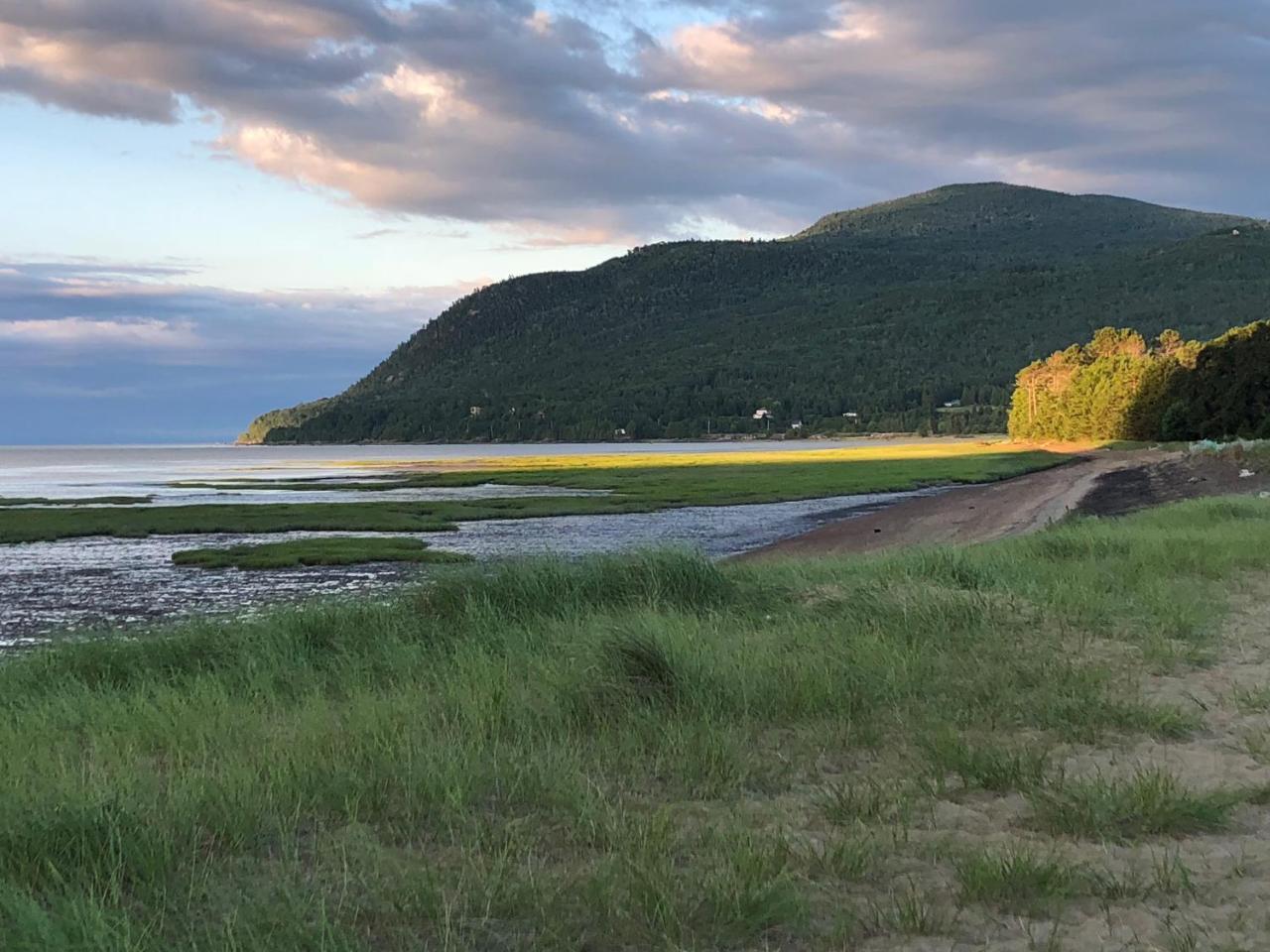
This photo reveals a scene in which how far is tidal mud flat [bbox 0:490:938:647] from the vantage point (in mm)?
21438

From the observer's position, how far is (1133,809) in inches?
213

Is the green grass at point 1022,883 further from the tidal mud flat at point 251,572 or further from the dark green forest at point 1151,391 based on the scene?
the dark green forest at point 1151,391

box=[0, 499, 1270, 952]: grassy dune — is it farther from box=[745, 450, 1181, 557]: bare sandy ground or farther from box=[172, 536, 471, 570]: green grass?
box=[172, 536, 471, 570]: green grass

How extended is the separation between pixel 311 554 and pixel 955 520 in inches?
879

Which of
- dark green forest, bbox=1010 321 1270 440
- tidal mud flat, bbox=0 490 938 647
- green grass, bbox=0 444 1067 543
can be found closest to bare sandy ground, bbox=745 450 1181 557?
tidal mud flat, bbox=0 490 938 647

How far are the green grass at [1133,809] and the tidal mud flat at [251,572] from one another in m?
9.42

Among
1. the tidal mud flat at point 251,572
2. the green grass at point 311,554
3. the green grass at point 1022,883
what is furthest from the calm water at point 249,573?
the green grass at point 1022,883

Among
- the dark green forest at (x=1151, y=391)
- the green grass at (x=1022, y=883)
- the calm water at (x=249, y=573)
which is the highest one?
the dark green forest at (x=1151, y=391)

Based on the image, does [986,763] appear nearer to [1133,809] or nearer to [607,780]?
[1133,809]

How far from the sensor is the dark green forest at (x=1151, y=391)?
6775 centimetres

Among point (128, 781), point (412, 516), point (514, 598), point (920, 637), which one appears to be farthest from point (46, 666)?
point (412, 516)

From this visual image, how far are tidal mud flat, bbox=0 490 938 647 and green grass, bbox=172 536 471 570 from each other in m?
0.78

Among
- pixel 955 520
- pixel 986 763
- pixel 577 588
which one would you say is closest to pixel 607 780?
pixel 986 763

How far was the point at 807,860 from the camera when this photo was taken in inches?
190
